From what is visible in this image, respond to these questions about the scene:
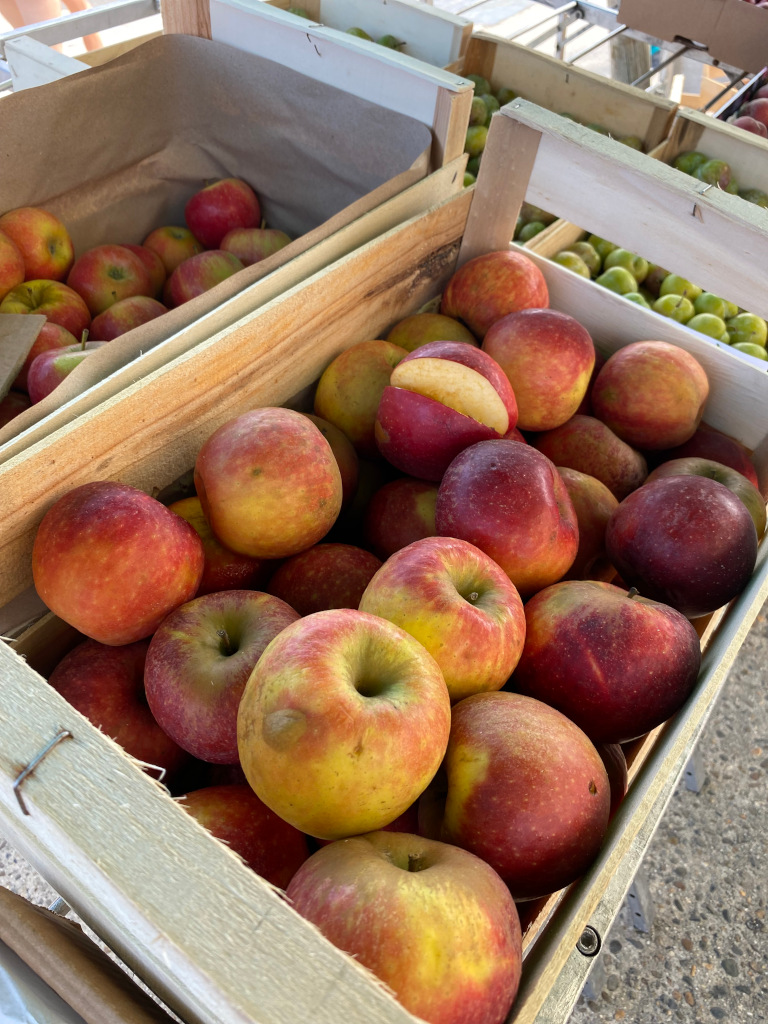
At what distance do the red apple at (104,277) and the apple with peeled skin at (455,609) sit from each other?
97cm

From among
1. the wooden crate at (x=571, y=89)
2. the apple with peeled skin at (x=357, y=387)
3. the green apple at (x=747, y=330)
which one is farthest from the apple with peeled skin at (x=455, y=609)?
the wooden crate at (x=571, y=89)

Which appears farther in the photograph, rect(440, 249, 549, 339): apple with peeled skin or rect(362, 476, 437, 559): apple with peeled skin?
rect(440, 249, 549, 339): apple with peeled skin

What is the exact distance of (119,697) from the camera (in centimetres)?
81

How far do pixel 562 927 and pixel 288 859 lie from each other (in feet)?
0.86

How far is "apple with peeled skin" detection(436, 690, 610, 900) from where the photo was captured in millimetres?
661

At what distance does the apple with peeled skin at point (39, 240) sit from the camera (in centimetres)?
135

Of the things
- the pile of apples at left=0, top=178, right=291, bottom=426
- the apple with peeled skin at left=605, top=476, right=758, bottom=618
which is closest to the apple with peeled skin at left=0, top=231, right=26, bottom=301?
the pile of apples at left=0, top=178, right=291, bottom=426

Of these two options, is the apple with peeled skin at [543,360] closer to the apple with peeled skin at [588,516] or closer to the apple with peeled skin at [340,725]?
the apple with peeled skin at [588,516]

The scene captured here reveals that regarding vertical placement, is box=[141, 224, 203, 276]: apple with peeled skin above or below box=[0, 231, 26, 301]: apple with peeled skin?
below

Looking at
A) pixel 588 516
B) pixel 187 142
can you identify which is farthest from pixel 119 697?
pixel 187 142

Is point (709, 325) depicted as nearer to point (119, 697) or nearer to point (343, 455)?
point (343, 455)

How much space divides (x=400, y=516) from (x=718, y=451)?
0.55 metres

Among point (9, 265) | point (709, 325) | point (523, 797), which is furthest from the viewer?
point (709, 325)

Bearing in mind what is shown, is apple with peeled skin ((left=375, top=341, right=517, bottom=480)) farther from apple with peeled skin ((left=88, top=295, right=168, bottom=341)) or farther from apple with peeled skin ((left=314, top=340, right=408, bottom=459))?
apple with peeled skin ((left=88, top=295, right=168, bottom=341))
